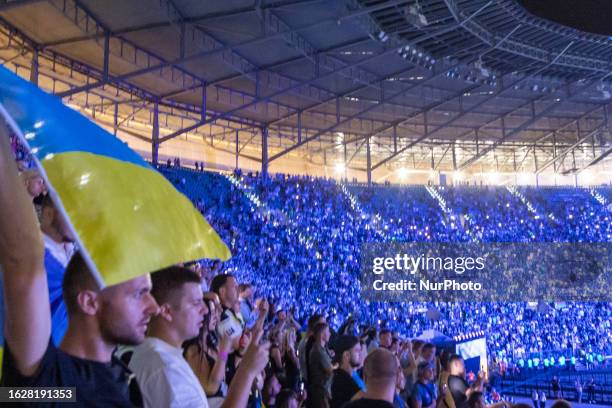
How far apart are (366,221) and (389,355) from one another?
20.7 metres

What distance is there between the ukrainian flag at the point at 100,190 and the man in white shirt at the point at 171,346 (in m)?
0.25

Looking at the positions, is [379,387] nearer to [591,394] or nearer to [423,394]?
[423,394]

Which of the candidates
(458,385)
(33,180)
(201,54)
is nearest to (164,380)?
(33,180)

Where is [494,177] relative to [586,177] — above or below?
above

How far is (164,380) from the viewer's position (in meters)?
1.96

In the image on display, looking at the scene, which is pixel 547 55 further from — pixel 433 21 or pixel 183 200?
pixel 183 200

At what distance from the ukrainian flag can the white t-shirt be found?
35cm

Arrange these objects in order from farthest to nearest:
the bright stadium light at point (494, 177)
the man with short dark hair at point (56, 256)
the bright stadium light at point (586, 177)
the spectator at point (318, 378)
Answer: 1. the bright stadium light at point (494, 177)
2. the bright stadium light at point (586, 177)
3. the spectator at point (318, 378)
4. the man with short dark hair at point (56, 256)

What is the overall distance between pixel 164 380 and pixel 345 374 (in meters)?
2.80

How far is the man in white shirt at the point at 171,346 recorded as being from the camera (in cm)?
194

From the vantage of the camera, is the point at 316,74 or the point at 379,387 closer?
the point at 379,387

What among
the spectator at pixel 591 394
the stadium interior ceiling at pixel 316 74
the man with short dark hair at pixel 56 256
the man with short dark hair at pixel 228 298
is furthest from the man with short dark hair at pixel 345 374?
the spectator at pixel 591 394

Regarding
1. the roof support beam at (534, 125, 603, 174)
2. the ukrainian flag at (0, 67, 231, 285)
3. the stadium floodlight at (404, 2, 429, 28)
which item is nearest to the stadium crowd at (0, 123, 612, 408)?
the ukrainian flag at (0, 67, 231, 285)

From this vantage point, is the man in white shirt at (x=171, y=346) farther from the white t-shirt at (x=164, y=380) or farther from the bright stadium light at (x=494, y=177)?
the bright stadium light at (x=494, y=177)
